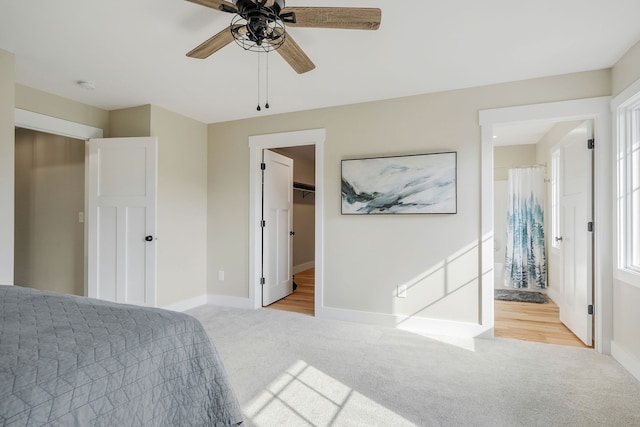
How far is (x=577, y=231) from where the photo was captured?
3010 millimetres

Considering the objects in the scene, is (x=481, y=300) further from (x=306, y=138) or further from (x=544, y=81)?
(x=306, y=138)

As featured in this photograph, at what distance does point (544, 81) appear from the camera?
2.87 m

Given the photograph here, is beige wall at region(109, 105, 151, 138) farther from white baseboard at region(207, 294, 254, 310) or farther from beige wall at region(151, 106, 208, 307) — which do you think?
white baseboard at region(207, 294, 254, 310)

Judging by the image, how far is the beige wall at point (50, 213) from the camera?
3.97 meters

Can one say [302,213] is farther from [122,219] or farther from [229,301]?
[122,219]

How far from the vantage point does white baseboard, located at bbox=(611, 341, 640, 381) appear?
2270mm

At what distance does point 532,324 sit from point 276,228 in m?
3.14

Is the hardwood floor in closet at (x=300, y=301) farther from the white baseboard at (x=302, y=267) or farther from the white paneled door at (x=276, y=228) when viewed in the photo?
the white baseboard at (x=302, y=267)

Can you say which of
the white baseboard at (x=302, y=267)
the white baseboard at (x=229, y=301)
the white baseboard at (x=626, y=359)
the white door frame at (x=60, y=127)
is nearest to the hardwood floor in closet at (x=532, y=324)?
the white baseboard at (x=626, y=359)

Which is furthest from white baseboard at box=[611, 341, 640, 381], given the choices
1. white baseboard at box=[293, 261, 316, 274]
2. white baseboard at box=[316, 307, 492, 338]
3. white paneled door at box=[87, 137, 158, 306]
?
white baseboard at box=[293, 261, 316, 274]

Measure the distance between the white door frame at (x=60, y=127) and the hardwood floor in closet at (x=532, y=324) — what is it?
451 centimetres

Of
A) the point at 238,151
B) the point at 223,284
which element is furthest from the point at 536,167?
the point at 223,284

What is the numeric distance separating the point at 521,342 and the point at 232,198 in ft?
11.3

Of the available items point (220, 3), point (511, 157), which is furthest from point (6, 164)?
point (511, 157)
